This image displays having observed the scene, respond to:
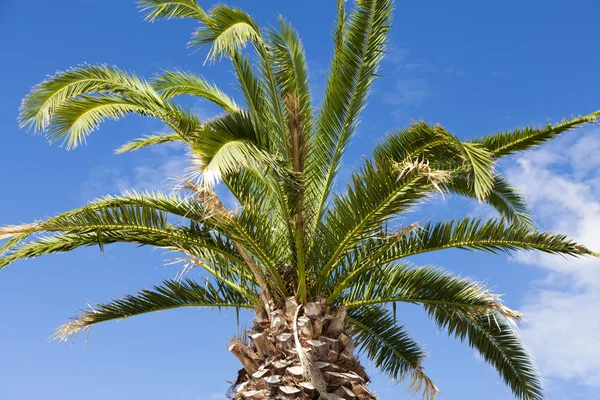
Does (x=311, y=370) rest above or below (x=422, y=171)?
below

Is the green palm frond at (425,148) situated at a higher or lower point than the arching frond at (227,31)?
lower

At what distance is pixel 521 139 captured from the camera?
8.82 meters

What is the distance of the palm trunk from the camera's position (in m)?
8.34

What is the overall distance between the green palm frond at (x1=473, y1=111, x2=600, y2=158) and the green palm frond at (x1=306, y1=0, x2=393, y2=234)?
1.72 metres

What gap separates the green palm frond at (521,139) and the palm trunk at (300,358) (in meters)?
2.91

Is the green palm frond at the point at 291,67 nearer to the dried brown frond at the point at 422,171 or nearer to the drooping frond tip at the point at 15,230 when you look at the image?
the dried brown frond at the point at 422,171

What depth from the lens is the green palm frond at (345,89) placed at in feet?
29.6

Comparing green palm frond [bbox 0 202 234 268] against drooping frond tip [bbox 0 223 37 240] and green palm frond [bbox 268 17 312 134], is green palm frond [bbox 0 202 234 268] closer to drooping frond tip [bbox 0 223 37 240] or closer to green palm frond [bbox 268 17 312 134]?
drooping frond tip [bbox 0 223 37 240]

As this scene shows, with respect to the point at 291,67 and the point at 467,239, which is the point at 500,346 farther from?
the point at 291,67

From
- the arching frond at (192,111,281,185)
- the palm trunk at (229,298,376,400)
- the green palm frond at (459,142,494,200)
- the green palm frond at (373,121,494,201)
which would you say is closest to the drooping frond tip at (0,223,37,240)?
the arching frond at (192,111,281,185)

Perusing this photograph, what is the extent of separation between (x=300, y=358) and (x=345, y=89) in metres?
3.54

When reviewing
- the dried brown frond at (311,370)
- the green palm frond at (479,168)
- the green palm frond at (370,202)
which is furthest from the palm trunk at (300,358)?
the green palm frond at (479,168)

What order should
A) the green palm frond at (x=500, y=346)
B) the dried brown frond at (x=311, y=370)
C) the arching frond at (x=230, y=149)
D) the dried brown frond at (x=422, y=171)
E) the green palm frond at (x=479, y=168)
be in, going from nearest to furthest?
the arching frond at (x=230, y=149), the green palm frond at (x=479, y=168), the dried brown frond at (x=422, y=171), the dried brown frond at (x=311, y=370), the green palm frond at (x=500, y=346)

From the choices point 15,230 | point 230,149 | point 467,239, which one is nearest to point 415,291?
point 467,239
